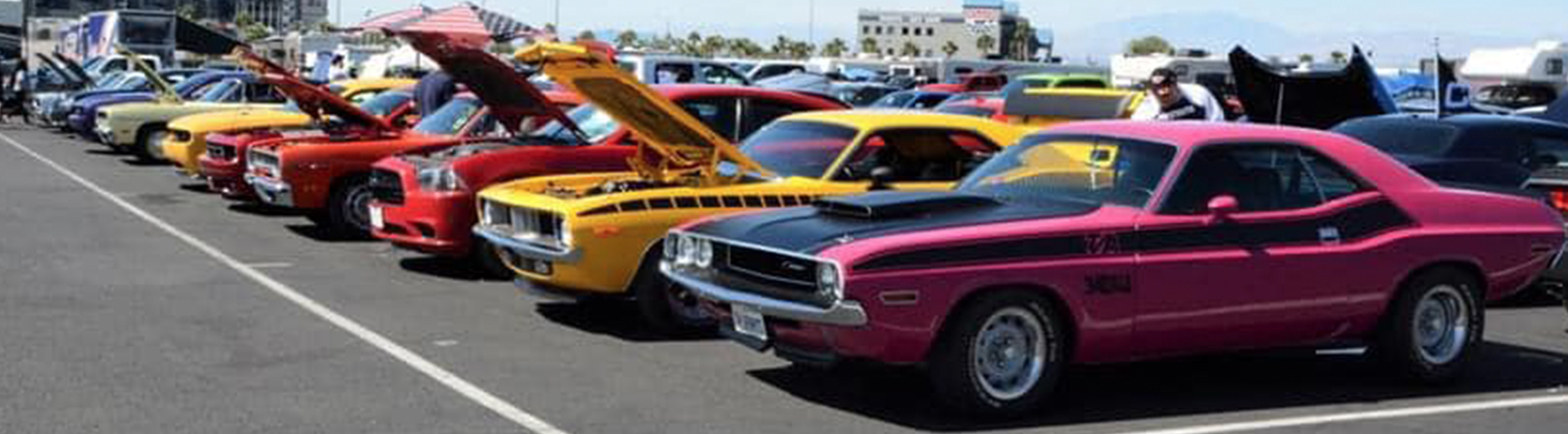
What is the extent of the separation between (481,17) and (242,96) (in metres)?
11.5

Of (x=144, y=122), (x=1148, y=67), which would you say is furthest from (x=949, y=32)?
(x=144, y=122)

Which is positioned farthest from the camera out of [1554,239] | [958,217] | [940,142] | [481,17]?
[481,17]

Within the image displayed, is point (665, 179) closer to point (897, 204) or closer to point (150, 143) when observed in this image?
point (897, 204)

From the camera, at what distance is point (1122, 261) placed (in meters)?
7.24

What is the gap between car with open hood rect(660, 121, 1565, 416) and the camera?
6934mm

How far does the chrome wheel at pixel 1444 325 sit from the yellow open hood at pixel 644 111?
3717mm

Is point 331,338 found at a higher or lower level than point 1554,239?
lower

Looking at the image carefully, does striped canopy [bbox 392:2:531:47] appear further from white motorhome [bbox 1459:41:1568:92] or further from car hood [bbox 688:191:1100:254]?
white motorhome [bbox 1459:41:1568:92]

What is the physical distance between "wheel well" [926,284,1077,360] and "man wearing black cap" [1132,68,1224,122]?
17.5 ft

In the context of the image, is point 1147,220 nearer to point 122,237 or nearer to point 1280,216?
point 1280,216

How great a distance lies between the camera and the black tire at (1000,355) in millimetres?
6973

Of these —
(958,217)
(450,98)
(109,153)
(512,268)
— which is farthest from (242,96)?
(958,217)

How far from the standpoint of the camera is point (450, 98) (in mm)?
15938

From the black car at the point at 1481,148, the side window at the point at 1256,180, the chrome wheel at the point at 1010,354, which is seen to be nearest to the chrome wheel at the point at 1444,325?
the side window at the point at 1256,180
